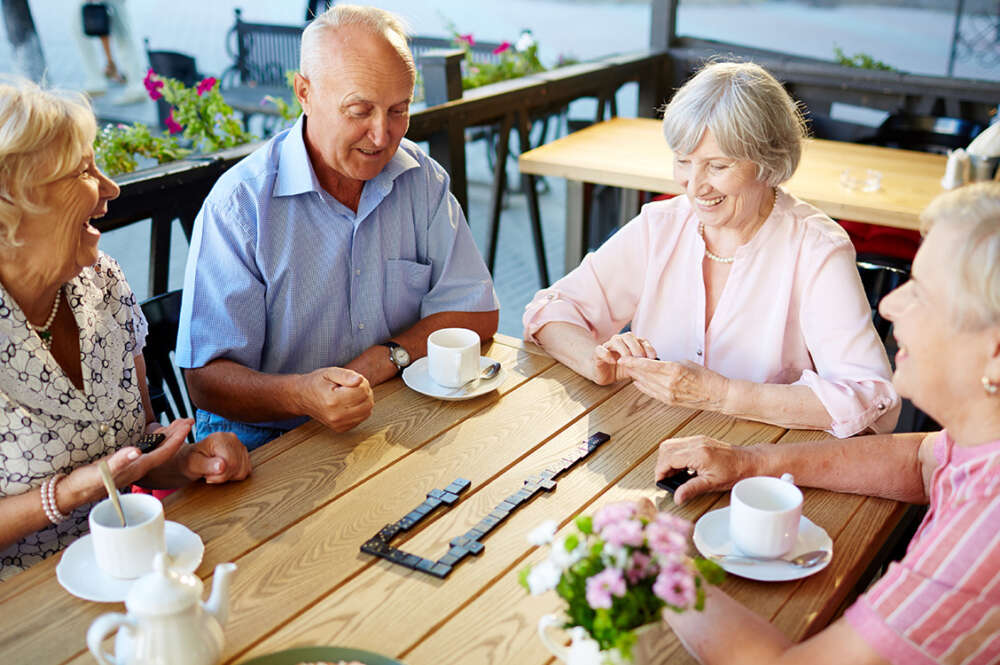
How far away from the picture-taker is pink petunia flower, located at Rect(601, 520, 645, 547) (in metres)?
0.89

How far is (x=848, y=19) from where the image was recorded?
13.4 meters

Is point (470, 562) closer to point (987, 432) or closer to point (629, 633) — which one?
point (629, 633)

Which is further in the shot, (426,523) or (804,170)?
(804,170)

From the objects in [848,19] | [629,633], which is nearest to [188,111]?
[629,633]

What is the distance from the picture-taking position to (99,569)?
1.25 m

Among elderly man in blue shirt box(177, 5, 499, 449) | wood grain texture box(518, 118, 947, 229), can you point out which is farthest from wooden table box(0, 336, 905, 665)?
wood grain texture box(518, 118, 947, 229)

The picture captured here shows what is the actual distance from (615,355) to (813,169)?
1877mm

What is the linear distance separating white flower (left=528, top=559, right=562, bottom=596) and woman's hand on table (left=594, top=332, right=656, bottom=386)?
90cm

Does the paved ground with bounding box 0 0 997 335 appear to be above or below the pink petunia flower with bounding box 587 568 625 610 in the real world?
below

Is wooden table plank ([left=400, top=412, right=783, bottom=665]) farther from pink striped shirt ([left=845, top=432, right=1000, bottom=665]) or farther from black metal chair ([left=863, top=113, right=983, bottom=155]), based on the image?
black metal chair ([left=863, top=113, right=983, bottom=155])

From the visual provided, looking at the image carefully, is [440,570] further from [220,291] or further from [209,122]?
[209,122]

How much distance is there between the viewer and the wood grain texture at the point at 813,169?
117 inches

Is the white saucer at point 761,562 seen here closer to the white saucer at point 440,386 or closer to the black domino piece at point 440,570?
the black domino piece at point 440,570

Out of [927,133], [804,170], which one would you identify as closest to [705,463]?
[804,170]
